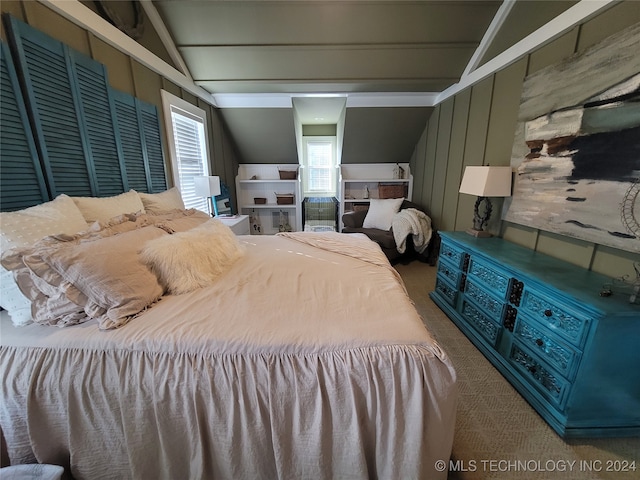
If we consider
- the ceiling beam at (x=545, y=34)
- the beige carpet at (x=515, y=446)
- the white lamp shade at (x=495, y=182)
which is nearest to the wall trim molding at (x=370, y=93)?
the ceiling beam at (x=545, y=34)

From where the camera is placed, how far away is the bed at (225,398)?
0.96m

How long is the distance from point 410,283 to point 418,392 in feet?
7.79

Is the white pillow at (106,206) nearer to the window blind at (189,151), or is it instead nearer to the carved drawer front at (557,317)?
the window blind at (189,151)

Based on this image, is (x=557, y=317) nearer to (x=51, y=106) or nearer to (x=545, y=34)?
(x=545, y=34)

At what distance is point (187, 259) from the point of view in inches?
57.4

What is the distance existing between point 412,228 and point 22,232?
3.52 m

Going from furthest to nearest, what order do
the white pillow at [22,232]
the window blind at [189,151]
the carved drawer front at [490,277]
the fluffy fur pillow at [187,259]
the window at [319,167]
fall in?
the window at [319,167] < the window blind at [189,151] < the carved drawer front at [490,277] < the fluffy fur pillow at [187,259] < the white pillow at [22,232]

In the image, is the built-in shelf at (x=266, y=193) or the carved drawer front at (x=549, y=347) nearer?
the carved drawer front at (x=549, y=347)

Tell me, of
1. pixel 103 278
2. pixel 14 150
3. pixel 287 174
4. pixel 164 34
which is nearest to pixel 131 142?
pixel 14 150

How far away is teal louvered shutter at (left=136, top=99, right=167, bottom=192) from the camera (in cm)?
233

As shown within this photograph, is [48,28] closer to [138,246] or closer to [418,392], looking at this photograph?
[138,246]

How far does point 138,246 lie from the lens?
1.34m

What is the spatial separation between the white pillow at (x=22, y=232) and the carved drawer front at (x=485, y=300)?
2.63 metres

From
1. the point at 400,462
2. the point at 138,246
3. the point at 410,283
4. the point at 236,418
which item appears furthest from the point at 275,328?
the point at 410,283
